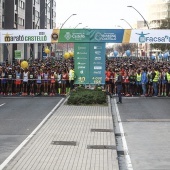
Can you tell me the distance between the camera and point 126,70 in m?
32.9

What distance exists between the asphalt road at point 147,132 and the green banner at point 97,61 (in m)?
2.99

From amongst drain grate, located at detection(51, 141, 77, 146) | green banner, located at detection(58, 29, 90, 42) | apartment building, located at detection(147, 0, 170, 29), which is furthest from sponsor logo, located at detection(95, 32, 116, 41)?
apartment building, located at detection(147, 0, 170, 29)

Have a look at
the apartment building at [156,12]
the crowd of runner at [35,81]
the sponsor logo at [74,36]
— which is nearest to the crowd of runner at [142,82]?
the crowd of runner at [35,81]

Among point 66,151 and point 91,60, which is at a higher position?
point 91,60

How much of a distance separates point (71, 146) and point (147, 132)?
4099 mm

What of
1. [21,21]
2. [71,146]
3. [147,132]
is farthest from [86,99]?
[21,21]

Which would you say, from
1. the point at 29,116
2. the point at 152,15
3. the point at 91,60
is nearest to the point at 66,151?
the point at 29,116

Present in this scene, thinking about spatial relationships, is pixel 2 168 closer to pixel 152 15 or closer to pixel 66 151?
pixel 66 151

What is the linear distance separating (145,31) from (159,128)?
1643cm

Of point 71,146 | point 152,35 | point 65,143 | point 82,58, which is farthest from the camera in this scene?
point 152,35

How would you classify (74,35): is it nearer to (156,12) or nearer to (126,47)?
(126,47)

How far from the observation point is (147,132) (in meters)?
16.4

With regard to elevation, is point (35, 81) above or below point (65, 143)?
above

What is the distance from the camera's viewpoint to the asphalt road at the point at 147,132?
11688 millimetres
